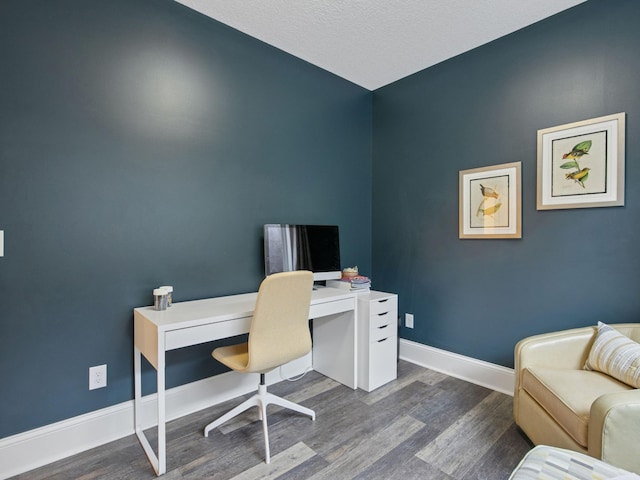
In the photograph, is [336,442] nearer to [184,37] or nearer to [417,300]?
[417,300]

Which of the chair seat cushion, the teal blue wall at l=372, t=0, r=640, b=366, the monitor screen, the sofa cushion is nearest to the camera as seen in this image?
the sofa cushion

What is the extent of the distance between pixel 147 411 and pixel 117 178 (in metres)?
1.40

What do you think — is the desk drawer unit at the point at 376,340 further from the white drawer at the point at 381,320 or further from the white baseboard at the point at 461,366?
the white baseboard at the point at 461,366

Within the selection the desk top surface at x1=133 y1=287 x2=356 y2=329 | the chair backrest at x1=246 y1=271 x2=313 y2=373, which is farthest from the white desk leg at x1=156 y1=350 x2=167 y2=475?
the chair backrest at x1=246 y1=271 x2=313 y2=373

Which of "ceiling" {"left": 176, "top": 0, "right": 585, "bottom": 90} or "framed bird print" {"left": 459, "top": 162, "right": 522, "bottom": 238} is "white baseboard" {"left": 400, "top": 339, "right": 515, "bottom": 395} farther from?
"ceiling" {"left": 176, "top": 0, "right": 585, "bottom": 90}

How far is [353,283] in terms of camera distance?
2564mm

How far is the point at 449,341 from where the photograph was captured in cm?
274

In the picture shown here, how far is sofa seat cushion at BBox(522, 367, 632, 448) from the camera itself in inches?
53.8

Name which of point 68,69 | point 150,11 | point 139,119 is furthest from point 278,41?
point 68,69

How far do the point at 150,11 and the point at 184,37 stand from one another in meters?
0.21

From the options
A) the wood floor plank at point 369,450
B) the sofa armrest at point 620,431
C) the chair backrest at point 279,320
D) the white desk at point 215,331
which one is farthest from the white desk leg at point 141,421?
the sofa armrest at point 620,431

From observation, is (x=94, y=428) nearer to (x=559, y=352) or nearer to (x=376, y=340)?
(x=376, y=340)

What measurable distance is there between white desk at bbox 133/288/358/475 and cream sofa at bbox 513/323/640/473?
1.11 metres

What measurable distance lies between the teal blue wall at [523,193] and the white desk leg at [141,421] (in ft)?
7.15
